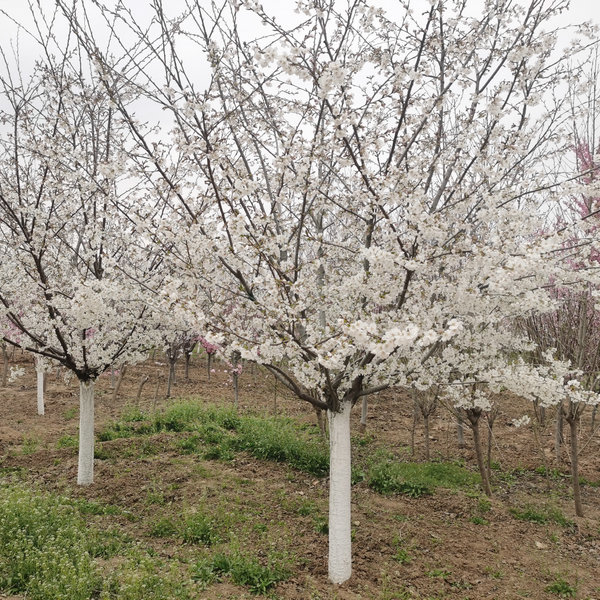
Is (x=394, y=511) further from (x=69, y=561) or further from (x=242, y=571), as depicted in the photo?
(x=69, y=561)

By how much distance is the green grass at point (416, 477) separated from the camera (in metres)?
6.86

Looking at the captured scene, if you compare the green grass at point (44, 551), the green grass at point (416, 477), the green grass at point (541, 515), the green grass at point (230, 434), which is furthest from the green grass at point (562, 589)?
the green grass at point (44, 551)

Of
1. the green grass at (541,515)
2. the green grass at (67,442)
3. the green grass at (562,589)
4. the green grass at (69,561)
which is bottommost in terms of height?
the green grass at (562,589)

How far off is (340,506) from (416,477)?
3061 mm

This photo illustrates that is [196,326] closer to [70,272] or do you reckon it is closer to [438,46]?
[438,46]

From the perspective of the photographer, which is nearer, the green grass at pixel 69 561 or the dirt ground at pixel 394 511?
the green grass at pixel 69 561

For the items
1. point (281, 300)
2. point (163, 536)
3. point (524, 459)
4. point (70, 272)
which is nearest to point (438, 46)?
point (281, 300)

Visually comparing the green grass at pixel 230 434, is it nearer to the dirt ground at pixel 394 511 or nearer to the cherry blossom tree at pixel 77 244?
the dirt ground at pixel 394 511

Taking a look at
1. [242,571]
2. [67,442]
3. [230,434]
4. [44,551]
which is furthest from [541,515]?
[67,442]

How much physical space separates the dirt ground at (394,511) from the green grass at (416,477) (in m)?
0.22

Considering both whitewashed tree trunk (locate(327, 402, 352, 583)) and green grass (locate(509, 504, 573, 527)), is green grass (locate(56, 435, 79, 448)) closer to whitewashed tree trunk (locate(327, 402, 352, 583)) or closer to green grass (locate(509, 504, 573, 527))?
whitewashed tree trunk (locate(327, 402, 352, 583))

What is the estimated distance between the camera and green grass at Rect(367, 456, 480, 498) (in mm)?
6859

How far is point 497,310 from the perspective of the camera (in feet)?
15.9

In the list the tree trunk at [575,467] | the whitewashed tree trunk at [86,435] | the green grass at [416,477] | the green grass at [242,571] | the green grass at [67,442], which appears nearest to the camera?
the green grass at [242,571]
